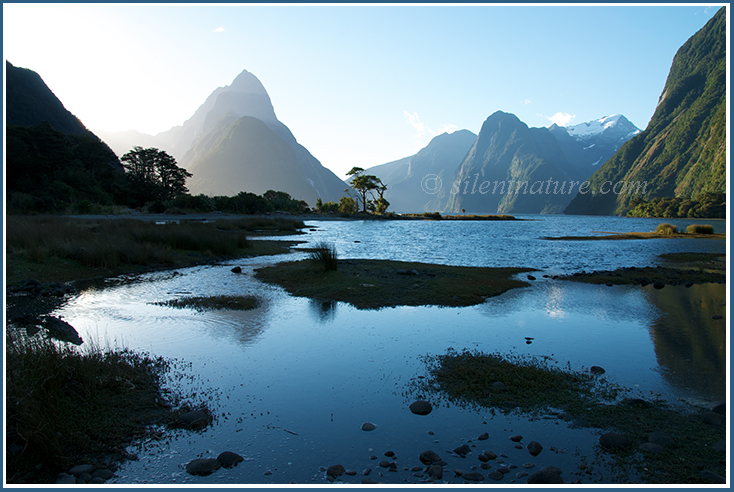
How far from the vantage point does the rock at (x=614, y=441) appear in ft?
12.9

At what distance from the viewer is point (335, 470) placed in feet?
11.7

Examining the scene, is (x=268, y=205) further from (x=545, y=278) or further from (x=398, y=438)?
(x=398, y=438)

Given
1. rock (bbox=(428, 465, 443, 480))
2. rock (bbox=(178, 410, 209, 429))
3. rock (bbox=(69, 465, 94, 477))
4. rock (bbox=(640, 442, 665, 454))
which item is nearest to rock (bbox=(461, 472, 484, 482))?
rock (bbox=(428, 465, 443, 480))

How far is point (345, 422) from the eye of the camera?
14.8ft

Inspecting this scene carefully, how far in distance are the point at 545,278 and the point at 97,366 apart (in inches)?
625

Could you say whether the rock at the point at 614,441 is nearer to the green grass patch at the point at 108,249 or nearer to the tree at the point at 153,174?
the green grass patch at the point at 108,249

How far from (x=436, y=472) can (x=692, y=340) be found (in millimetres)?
7676

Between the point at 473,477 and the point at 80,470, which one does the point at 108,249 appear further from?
the point at 473,477

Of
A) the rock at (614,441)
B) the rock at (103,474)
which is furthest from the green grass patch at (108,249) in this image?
the rock at (614,441)

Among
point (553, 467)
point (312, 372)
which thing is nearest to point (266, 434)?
point (312, 372)

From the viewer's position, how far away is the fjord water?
12.7 ft

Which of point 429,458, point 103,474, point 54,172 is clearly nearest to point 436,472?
point 429,458

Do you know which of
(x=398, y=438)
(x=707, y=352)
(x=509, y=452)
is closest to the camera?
(x=509, y=452)

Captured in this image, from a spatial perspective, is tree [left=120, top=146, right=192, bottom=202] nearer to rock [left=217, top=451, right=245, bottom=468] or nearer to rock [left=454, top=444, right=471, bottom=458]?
rock [left=217, top=451, right=245, bottom=468]
